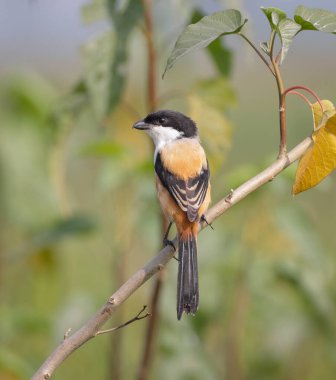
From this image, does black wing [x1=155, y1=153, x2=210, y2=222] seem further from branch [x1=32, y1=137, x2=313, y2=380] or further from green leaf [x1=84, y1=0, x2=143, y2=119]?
branch [x1=32, y1=137, x2=313, y2=380]

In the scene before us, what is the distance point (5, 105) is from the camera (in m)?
5.59

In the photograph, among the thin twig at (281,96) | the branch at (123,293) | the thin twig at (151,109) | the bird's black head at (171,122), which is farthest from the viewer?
the bird's black head at (171,122)

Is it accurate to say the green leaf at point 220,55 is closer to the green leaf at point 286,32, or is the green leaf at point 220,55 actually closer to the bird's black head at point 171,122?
the bird's black head at point 171,122

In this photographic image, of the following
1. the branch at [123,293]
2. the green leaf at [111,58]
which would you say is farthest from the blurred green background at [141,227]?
the branch at [123,293]

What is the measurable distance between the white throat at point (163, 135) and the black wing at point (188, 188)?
0.34 metres

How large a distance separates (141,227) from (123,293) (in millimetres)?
1880

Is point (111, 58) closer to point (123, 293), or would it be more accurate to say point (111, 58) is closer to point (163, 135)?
point (163, 135)

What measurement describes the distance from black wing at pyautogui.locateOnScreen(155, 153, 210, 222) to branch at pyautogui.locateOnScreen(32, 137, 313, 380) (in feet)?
2.62

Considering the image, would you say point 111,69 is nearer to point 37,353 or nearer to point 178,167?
point 178,167

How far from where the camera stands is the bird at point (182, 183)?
348 cm

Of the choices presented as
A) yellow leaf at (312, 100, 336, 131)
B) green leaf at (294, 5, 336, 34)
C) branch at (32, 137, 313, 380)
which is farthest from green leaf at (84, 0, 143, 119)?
green leaf at (294, 5, 336, 34)

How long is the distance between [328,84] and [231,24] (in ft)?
32.5

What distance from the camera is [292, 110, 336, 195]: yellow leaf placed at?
2666 millimetres

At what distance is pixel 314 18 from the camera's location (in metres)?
2.62
